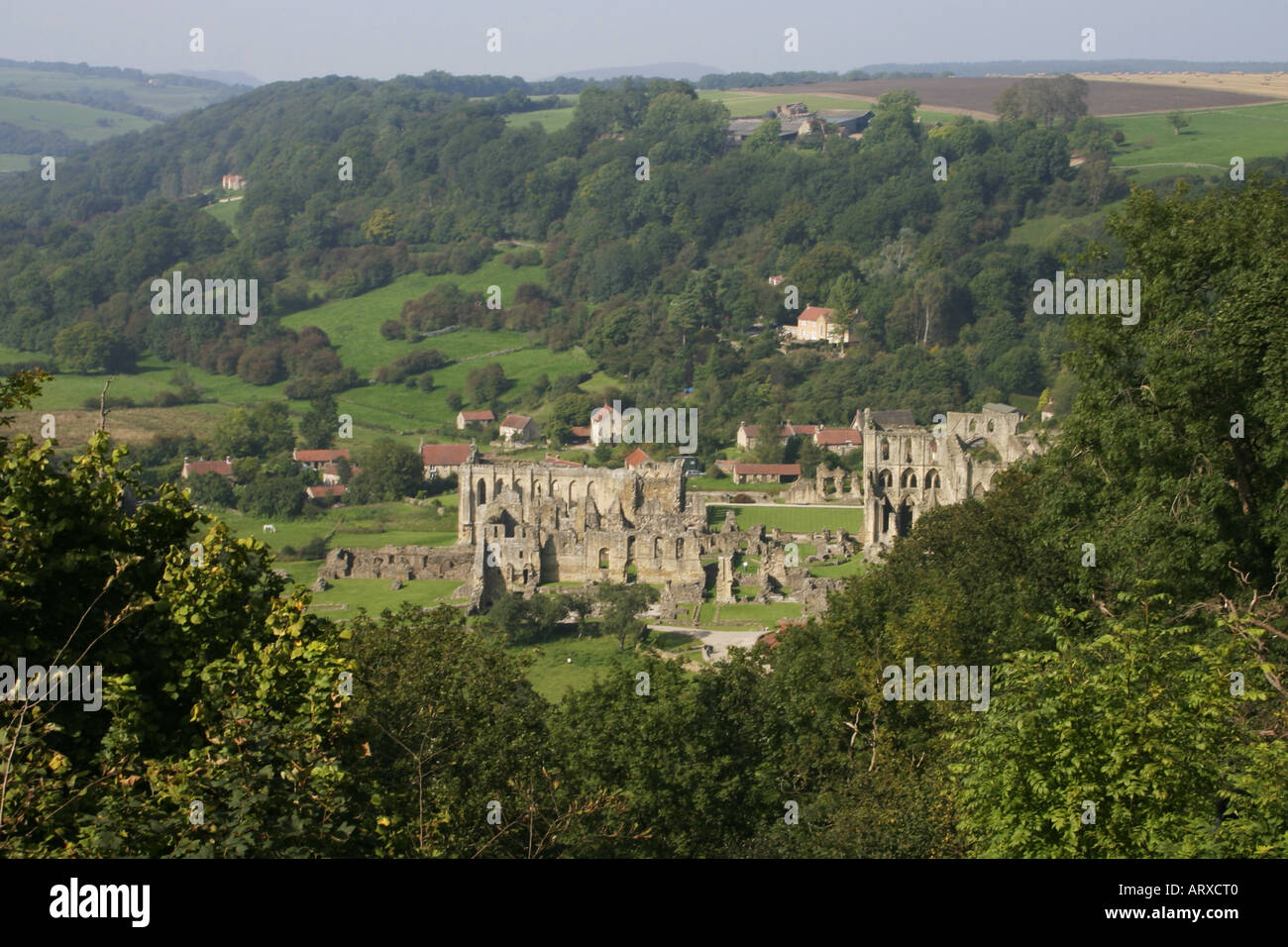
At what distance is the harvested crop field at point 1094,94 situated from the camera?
152 m

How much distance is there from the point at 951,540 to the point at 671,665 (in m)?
13.2

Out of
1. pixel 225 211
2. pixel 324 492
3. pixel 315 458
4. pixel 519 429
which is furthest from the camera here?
pixel 225 211

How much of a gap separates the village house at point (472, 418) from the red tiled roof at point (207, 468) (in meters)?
17.2

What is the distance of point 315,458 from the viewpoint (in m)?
78.1

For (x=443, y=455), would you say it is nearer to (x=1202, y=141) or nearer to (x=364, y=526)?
(x=364, y=526)

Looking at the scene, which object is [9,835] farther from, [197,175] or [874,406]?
[197,175]

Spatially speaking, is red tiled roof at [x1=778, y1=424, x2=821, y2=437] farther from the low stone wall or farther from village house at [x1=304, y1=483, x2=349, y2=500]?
the low stone wall

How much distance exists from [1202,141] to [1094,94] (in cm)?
3401

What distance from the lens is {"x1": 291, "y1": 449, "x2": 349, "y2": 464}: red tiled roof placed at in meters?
77.9

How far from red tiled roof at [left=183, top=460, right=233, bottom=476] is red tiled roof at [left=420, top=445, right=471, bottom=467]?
407 inches

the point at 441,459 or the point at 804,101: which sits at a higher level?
the point at 804,101

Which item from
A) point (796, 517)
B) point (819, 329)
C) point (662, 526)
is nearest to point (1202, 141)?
point (819, 329)

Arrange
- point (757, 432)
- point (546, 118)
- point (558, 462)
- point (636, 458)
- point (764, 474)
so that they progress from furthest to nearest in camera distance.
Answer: point (546, 118) < point (757, 432) < point (764, 474) < point (636, 458) < point (558, 462)

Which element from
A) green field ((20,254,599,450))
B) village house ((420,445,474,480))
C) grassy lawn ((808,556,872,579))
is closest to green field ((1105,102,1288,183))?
green field ((20,254,599,450))
